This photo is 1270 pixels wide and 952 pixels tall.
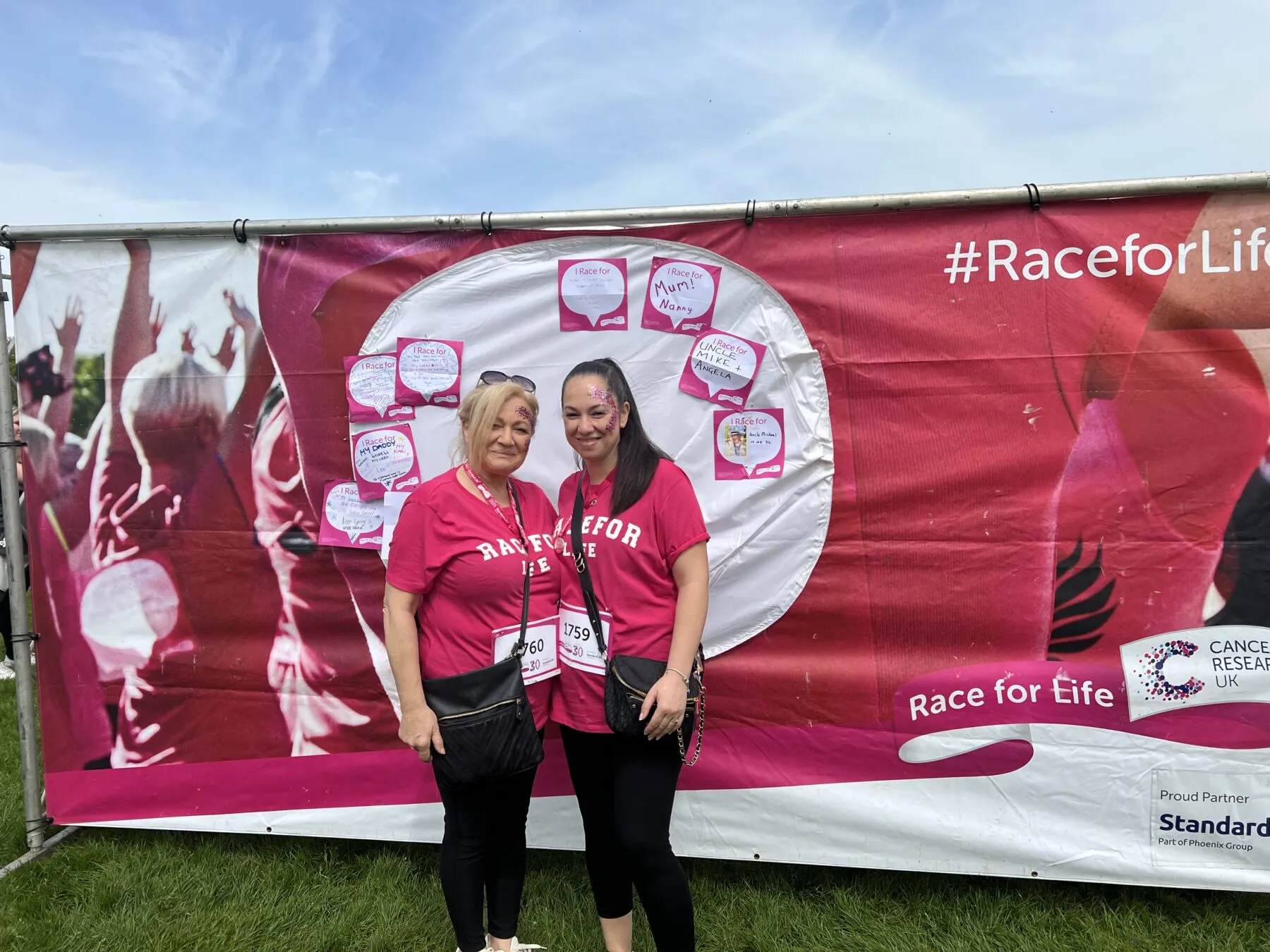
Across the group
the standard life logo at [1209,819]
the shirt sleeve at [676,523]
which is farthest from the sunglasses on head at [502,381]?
the standard life logo at [1209,819]

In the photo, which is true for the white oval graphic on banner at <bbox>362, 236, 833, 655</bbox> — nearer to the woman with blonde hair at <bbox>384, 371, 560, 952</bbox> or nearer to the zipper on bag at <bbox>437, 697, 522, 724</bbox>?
the woman with blonde hair at <bbox>384, 371, 560, 952</bbox>

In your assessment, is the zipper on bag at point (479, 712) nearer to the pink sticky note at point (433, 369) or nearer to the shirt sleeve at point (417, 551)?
the shirt sleeve at point (417, 551)

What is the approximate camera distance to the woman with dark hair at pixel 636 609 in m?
1.82

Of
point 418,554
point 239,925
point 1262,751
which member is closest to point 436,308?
point 418,554

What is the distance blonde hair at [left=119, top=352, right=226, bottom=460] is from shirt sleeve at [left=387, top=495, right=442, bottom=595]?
4.62 feet

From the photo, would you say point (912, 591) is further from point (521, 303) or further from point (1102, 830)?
point (521, 303)

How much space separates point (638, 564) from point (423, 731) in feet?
2.24

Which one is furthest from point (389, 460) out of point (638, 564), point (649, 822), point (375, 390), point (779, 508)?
point (649, 822)

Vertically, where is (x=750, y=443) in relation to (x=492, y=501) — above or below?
above

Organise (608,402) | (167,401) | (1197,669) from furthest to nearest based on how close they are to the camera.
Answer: (167,401) < (1197,669) < (608,402)

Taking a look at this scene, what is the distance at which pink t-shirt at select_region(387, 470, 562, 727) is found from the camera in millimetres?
1831

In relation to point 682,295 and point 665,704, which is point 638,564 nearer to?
point 665,704

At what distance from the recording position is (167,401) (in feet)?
9.18

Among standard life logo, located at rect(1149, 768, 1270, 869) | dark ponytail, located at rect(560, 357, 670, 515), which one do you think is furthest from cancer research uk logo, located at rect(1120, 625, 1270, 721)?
dark ponytail, located at rect(560, 357, 670, 515)
